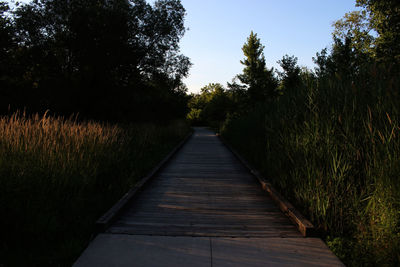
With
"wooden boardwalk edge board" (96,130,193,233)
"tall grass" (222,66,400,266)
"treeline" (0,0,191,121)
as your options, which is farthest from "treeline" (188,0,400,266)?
"treeline" (0,0,191,121)

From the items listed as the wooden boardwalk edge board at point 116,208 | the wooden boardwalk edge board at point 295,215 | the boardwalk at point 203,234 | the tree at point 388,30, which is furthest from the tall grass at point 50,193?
the tree at point 388,30

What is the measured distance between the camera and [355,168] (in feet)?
12.7

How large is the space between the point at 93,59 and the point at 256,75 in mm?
22534

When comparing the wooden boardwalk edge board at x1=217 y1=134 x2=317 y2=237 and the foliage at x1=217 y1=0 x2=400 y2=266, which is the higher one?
the foliage at x1=217 y1=0 x2=400 y2=266

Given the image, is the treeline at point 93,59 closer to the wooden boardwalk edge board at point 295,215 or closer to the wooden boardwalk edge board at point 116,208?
the wooden boardwalk edge board at point 116,208

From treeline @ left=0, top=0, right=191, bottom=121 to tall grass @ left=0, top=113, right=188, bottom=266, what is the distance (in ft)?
27.6

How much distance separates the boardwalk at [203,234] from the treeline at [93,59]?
31.3ft

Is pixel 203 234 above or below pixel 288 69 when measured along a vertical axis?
below

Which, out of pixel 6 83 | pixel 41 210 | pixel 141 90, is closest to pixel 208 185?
pixel 41 210

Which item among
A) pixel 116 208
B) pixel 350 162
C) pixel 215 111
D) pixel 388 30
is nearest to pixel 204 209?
pixel 116 208

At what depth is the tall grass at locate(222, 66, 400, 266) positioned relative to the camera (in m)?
3.08

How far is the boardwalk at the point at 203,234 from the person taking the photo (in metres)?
3.12

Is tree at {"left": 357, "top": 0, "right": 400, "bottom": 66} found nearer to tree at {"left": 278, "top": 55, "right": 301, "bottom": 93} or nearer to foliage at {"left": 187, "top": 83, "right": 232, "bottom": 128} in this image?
tree at {"left": 278, "top": 55, "right": 301, "bottom": 93}

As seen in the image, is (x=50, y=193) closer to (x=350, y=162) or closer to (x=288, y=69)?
(x=350, y=162)
